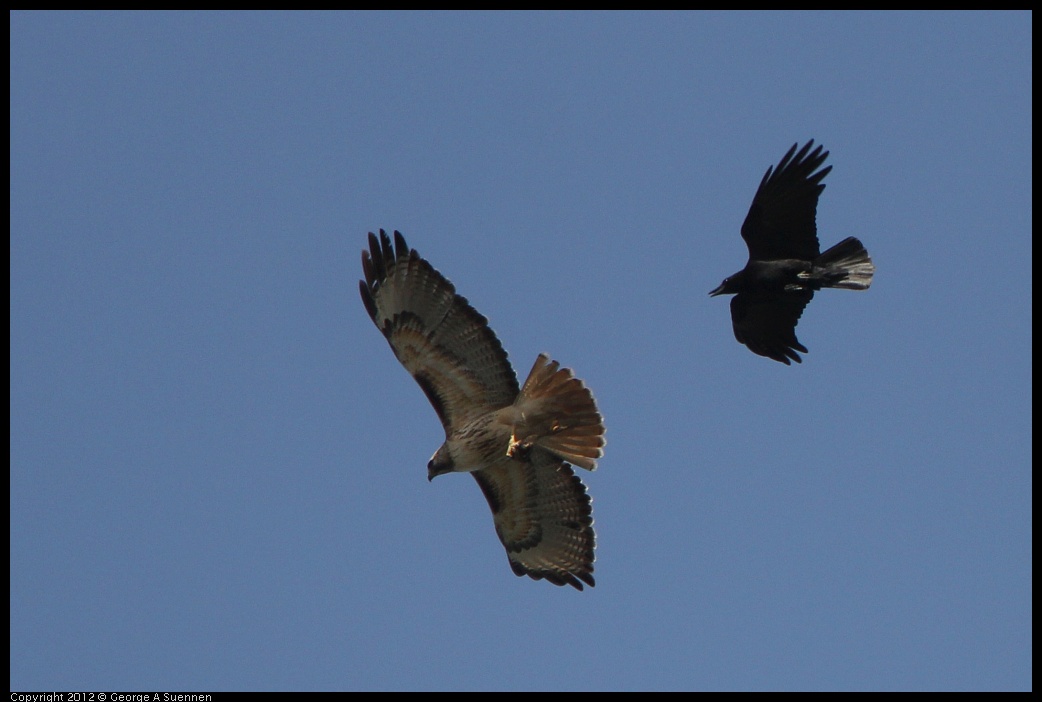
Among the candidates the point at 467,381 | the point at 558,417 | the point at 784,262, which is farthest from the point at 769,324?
the point at 467,381

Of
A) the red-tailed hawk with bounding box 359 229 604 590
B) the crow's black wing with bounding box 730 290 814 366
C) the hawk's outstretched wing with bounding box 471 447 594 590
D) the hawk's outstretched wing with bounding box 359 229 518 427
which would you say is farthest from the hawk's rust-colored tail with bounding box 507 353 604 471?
the crow's black wing with bounding box 730 290 814 366

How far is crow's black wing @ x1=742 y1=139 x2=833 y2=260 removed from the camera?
10.4 metres

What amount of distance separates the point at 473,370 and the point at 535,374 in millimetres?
518

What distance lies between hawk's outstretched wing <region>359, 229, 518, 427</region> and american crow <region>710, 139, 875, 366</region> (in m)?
2.44

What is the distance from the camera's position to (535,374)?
358 inches

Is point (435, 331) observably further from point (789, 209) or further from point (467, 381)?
point (789, 209)

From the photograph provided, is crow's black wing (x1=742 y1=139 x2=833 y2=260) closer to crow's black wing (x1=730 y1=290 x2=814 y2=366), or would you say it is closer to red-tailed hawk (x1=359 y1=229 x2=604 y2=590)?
crow's black wing (x1=730 y1=290 x2=814 y2=366)

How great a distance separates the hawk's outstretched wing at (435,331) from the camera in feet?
30.5

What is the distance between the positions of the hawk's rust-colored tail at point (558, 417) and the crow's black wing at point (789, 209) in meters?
2.40

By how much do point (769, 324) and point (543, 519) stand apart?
101 inches

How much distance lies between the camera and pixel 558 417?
925 cm

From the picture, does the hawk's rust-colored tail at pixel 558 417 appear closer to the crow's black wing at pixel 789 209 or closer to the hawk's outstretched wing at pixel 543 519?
the hawk's outstretched wing at pixel 543 519

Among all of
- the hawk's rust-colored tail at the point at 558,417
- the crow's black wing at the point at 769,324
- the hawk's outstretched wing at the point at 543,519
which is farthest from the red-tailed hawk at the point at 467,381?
the crow's black wing at the point at 769,324
